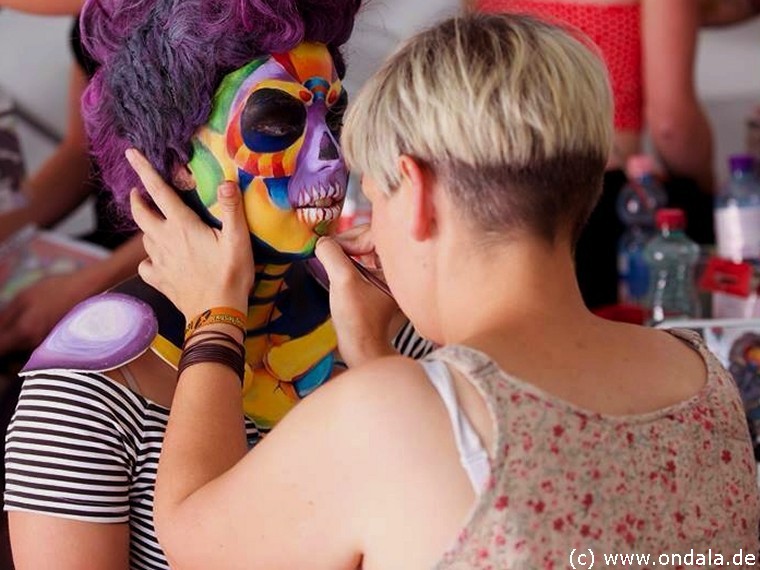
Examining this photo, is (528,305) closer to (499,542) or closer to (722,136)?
(499,542)

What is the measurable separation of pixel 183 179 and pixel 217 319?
0.21 m

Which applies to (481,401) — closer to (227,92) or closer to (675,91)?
(227,92)

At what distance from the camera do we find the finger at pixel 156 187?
127cm

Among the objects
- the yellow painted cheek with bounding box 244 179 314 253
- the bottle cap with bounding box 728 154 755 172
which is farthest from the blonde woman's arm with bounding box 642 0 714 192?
the yellow painted cheek with bounding box 244 179 314 253

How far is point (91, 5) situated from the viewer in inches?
51.3

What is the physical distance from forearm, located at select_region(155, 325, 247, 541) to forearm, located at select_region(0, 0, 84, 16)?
1679 mm

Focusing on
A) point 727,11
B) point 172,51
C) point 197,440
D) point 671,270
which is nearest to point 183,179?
point 172,51

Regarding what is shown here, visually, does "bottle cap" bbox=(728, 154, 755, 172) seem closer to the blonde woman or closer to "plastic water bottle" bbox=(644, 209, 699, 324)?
"plastic water bottle" bbox=(644, 209, 699, 324)

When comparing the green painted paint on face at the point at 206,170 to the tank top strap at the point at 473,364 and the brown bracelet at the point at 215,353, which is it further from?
the tank top strap at the point at 473,364

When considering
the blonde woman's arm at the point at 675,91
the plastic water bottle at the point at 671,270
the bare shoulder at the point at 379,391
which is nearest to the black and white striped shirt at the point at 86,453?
the bare shoulder at the point at 379,391

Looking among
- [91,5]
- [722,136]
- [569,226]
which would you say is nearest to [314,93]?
[91,5]

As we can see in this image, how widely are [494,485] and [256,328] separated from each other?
53 centimetres

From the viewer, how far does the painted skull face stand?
4.14ft

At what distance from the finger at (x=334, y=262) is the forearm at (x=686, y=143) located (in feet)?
5.04
